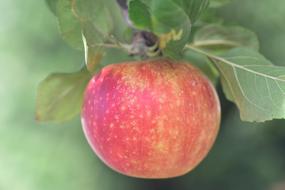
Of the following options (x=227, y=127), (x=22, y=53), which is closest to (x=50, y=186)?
(x=22, y=53)

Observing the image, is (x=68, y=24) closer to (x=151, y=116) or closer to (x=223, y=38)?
(x=151, y=116)

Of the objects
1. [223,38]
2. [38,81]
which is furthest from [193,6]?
[38,81]

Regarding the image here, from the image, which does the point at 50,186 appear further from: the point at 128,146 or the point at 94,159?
the point at 128,146

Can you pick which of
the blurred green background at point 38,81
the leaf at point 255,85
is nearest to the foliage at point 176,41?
the leaf at point 255,85

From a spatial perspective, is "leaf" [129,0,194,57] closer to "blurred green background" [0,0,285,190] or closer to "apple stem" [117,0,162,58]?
"apple stem" [117,0,162,58]

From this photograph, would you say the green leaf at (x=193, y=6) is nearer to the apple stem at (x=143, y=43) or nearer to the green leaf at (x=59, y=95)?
the apple stem at (x=143, y=43)

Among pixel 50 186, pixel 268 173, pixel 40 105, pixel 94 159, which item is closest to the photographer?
pixel 40 105
